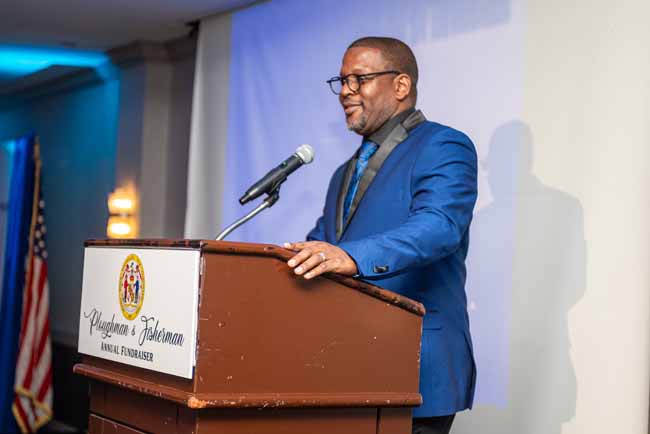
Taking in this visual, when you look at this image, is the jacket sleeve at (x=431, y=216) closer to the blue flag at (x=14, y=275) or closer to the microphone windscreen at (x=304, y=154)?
the microphone windscreen at (x=304, y=154)

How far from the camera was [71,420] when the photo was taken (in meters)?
7.20

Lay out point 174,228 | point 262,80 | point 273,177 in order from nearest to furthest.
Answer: point 273,177, point 262,80, point 174,228

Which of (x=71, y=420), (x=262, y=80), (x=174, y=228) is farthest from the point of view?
(x=71, y=420)

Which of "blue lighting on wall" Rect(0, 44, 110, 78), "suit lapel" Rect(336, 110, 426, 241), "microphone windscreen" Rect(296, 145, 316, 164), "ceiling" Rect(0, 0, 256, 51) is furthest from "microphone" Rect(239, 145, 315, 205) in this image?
"blue lighting on wall" Rect(0, 44, 110, 78)

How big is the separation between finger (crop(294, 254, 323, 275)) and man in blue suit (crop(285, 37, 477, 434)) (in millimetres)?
74

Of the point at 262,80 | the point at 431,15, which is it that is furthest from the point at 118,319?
the point at 262,80

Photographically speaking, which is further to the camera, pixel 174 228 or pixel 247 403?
pixel 174 228

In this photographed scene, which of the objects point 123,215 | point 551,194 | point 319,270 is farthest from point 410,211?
point 123,215

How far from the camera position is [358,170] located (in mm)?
2609

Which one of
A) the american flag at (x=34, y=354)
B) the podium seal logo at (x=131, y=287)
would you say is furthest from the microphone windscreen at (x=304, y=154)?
the american flag at (x=34, y=354)

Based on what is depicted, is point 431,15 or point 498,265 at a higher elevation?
point 431,15

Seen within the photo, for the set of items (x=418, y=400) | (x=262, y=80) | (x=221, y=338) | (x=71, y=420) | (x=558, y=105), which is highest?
(x=262, y=80)

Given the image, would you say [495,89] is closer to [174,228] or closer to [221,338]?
[221,338]

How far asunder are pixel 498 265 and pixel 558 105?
0.63 m
